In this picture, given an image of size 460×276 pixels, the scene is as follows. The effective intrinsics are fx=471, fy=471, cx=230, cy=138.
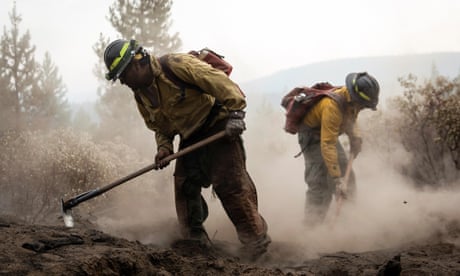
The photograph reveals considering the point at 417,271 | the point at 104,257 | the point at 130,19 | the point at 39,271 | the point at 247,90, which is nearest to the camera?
the point at 39,271

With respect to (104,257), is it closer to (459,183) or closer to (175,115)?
(175,115)

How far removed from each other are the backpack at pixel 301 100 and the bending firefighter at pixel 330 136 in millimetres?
50

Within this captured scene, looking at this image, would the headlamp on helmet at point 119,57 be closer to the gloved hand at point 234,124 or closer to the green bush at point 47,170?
the gloved hand at point 234,124

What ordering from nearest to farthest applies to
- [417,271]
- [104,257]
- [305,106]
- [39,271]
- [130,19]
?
1. [39,271]
2. [104,257]
3. [417,271]
4. [305,106]
5. [130,19]

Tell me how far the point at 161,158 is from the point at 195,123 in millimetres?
504

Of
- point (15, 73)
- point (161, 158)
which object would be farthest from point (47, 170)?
point (15, 73)

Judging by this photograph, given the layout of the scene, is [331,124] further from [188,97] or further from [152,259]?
[152,259]

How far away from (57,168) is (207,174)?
491cm

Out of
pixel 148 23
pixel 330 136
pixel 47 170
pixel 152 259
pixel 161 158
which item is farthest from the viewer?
pixel 148 23

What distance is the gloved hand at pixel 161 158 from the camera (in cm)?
435

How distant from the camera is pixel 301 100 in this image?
5.75m

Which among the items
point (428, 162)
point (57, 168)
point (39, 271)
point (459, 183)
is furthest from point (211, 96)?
point (428, 162)

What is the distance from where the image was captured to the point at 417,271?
3258 mm

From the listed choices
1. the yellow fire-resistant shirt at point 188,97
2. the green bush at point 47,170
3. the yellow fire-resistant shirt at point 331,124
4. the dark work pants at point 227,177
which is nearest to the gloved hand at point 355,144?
the yellow fire-resistant shirt at point 331,124
